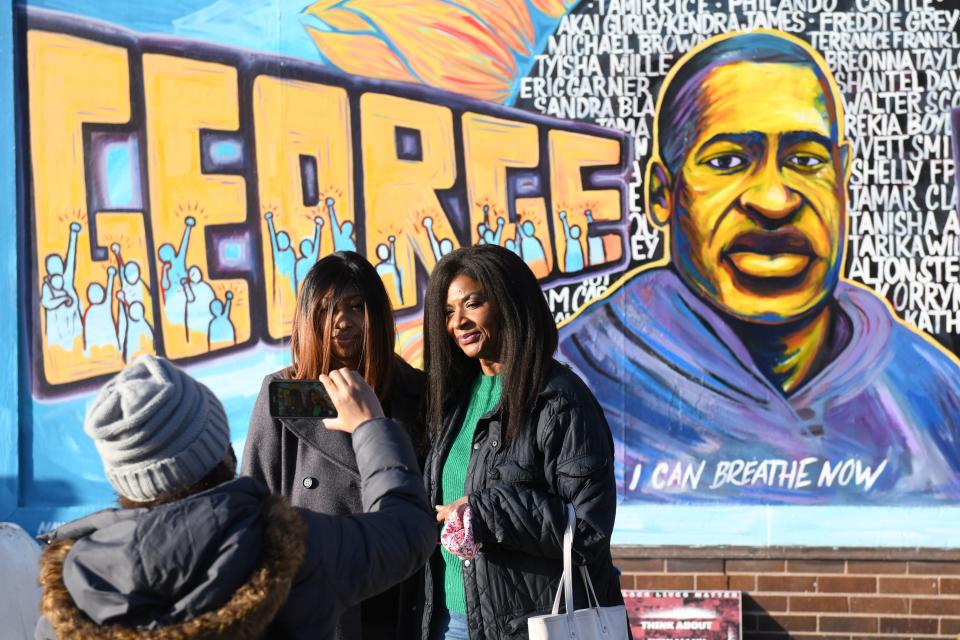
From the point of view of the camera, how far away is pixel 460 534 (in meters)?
3.24

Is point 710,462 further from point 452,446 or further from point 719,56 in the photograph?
point 452,446

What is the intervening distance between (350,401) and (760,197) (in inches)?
149

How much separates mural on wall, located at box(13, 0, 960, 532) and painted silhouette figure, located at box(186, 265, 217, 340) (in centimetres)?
1

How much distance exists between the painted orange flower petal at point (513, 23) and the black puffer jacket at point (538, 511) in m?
2.89

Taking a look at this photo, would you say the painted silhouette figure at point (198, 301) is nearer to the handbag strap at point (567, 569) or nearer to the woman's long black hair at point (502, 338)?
the woman's long black hair at point (502, 338)

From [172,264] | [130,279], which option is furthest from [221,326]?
[130,279]

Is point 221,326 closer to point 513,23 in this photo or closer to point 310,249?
point 310,249

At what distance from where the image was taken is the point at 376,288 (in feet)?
12.0

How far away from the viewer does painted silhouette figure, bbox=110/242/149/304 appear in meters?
6.13

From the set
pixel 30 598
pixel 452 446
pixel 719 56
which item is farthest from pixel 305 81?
pixel 30 598

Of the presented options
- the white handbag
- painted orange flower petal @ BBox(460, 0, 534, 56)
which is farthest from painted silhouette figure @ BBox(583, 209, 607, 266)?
the white handbag

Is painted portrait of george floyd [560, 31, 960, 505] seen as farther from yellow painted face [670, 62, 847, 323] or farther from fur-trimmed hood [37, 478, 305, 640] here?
fur-trimmed hood [37, 478, 305, 640]

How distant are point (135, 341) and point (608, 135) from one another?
2513 millimetres

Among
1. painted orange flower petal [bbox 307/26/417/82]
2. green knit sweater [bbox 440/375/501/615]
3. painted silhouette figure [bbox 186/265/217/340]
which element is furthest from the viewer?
painted silhouette figure [bbox 186/265/217/340]
